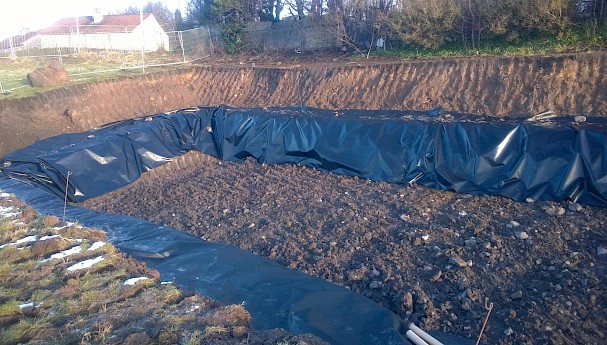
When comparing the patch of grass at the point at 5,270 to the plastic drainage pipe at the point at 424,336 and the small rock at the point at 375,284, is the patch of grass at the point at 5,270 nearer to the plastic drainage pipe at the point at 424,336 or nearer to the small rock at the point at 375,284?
the small rock at the point at 375,284

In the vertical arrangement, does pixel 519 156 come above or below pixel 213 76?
below

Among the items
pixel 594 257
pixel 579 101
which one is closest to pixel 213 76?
pixel 579 101

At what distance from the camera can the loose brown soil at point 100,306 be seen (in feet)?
12.8

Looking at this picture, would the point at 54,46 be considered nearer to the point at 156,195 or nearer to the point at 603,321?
the point at 156,195

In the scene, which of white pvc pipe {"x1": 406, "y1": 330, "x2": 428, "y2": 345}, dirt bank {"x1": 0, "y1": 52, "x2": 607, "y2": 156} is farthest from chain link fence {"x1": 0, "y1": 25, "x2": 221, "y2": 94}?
white pvc pipe {"x1": 406, "y1": 330, "x2": 428, "y2": 345}

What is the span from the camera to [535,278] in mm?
5441

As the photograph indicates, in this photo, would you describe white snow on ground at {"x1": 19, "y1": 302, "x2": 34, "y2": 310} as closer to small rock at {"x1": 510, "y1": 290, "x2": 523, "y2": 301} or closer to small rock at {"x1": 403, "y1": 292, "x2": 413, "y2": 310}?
small rock at {"x1": 403, "y1": 292, "x2": 413, "y2": 310}

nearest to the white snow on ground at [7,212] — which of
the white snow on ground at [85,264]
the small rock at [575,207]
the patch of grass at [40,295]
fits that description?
the white snow on ground at [85,264]

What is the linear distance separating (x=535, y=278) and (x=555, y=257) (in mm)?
574

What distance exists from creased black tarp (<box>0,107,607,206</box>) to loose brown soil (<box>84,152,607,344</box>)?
0.34 m

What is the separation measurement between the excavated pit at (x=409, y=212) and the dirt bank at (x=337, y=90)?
0.03 metres

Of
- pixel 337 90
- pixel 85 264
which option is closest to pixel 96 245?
pixel 85 264

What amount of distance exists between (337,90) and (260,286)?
27.2 ft

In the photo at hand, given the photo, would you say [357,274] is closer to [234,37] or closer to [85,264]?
[85,264]
